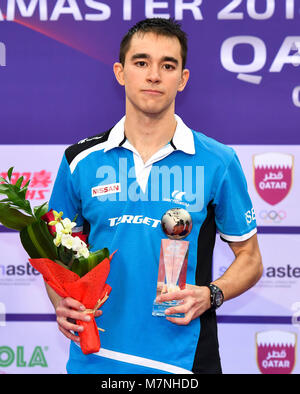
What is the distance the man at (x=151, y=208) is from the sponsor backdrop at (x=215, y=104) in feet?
2.56

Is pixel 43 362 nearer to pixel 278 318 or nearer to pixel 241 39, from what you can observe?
pixel 278 318

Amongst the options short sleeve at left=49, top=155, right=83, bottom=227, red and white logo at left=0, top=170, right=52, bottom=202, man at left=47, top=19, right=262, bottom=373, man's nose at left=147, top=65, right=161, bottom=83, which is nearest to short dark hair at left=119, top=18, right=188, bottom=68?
man at left=47, top=19, right=262, bottom=373

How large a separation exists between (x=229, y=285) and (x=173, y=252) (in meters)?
0.37

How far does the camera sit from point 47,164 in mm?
3148

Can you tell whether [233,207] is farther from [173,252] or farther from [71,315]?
[71,315]

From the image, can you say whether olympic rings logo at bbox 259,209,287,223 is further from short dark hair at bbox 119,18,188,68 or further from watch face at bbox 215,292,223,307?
short dark hair at bbox 119,18,188,68

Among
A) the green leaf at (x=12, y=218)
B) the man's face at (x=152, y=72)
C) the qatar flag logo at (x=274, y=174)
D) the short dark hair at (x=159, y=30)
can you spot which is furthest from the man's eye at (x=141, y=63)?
the qatar flag logo at (x=274, y=174)

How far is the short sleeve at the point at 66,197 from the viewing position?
2.27m

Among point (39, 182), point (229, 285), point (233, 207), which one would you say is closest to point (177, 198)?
point (233, 207)

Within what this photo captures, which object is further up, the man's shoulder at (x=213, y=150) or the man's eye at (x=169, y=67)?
the man's eye at (x=169, y=67)

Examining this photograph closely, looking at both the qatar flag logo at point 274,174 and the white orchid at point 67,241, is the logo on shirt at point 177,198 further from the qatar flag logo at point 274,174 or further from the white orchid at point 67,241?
the qatar flag logo at point 274,174

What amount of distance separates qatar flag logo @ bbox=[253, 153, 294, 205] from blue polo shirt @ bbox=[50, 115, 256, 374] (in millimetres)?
826

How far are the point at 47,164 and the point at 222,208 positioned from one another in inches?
51.2

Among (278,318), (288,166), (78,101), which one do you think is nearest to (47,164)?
(78,101)
